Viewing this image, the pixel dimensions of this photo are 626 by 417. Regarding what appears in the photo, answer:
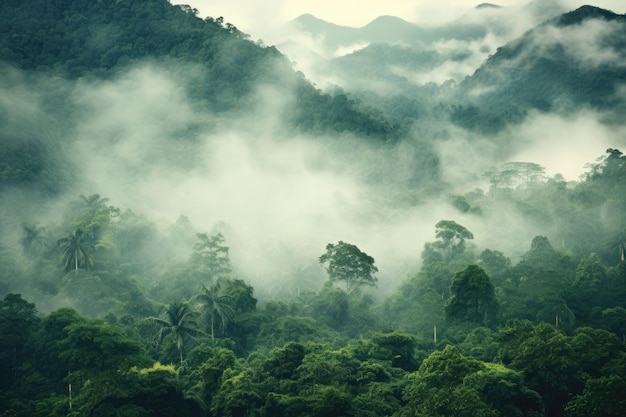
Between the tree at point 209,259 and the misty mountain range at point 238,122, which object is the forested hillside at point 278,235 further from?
the misty mountain range at point 238,122

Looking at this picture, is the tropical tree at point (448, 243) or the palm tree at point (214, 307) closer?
the palm tree at point (214, 307)

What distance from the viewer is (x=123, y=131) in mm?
105688

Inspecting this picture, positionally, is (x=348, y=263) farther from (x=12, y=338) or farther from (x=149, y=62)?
(x=149, y=62)

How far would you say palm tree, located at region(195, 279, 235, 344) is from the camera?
51.0m

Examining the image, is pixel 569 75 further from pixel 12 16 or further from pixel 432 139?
pixel 12 16

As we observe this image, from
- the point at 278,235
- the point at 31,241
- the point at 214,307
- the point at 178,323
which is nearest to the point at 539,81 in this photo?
the point at 278,235

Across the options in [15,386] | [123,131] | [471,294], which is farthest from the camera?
[123,131]

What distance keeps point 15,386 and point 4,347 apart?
324cm

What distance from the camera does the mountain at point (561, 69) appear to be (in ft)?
408

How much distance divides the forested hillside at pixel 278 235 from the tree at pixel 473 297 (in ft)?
0.63

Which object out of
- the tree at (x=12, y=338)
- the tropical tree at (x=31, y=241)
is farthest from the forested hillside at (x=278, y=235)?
the tropical tree at (x=31, y=241)

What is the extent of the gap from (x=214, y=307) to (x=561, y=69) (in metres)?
107

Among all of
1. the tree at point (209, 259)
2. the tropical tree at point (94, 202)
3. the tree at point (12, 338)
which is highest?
the tropical tree at point (94, 202)

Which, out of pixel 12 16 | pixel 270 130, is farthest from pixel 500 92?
pixel 12 16
